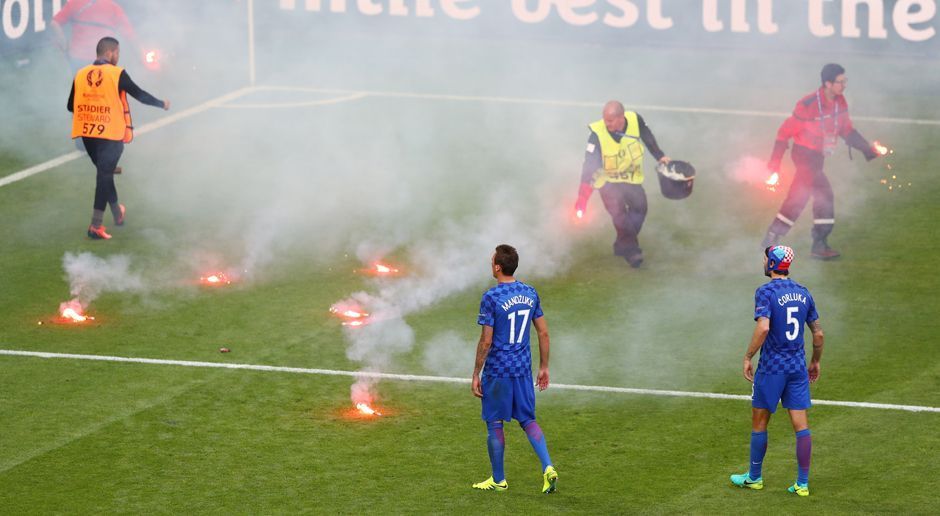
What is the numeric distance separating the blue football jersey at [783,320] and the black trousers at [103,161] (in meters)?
8.75

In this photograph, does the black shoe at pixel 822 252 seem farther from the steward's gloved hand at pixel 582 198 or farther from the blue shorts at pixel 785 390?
the blue shorts at pixel 785 390

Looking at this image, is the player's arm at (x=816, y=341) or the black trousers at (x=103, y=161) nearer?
the player's arm at (x=816, y=341)

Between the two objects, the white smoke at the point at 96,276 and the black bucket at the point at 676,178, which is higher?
the black bucket at the point at 676,178

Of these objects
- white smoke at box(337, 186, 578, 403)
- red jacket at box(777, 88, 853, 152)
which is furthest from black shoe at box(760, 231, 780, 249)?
white smoke at box(337, 186, 578, 403)

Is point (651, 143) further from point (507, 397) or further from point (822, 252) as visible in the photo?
point (507, 397)

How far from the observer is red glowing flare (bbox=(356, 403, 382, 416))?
1343 centimetres

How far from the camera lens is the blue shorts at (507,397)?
11492 mm

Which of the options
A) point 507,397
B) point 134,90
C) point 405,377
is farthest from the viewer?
point 134,90

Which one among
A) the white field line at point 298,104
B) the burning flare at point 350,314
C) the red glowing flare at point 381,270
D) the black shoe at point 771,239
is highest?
the white field line at point 298,104

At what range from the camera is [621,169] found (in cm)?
1759

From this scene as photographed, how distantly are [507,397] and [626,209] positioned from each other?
21.8 ft

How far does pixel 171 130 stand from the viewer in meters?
23.1

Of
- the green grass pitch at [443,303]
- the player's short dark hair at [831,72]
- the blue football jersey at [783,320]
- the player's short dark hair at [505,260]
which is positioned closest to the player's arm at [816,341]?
the blue football jersey at [783,320]

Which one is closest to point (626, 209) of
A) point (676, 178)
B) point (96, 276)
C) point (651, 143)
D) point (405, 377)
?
point (651, 143)
